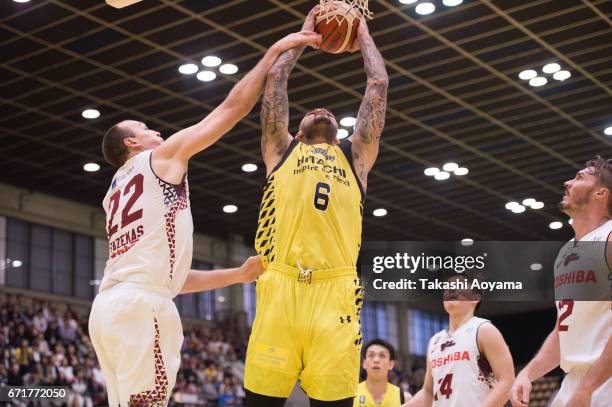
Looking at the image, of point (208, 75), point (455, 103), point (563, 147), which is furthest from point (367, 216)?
point (208, 75)

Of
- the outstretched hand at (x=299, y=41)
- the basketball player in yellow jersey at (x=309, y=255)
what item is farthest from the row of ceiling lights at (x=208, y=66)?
the basketball player in yellow jersey at (x=309, y=255)

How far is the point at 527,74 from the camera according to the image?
18.2 meters

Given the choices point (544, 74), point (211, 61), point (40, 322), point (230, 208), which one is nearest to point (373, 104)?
point (211, 61)

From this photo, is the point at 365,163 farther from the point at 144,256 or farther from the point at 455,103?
the point at 455,103

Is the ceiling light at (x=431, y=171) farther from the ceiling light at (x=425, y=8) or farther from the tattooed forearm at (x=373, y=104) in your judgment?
the tattooed forearm at (x=373, y=104)

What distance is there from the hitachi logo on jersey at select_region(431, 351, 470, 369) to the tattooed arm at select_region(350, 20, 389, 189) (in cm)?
249

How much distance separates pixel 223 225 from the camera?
29.0 metres

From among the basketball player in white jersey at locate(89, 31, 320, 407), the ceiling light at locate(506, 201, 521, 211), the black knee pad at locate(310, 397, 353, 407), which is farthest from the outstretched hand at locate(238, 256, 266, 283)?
the ceiling light at locate(506, 201, 521, 211)

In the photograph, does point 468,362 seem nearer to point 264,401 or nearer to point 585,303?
Answer: point 585,303

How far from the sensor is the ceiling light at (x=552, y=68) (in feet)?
58.5

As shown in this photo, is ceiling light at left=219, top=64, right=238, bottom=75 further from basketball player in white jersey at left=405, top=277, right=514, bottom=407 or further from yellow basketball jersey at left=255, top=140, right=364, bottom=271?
yellow basketball jersey at left=255, top=140, right=364, bottom=271

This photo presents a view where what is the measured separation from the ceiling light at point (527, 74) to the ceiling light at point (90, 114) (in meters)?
8.27

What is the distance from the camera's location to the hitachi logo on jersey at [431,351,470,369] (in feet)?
26.1

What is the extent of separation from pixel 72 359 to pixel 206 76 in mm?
7937
